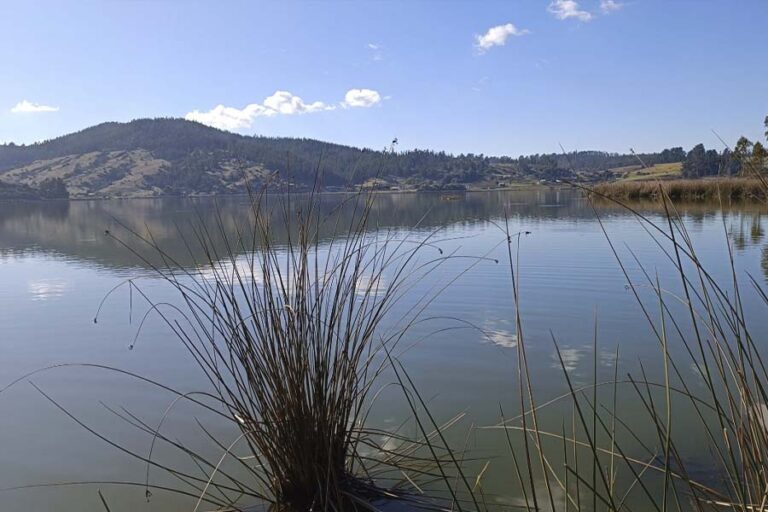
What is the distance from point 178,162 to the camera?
148375 mm

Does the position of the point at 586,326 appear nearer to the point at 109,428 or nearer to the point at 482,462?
the point at 482,462

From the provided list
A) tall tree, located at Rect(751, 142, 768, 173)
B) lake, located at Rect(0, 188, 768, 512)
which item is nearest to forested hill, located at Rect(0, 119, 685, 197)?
lake, located at Rect(0, 188, 768, 512)

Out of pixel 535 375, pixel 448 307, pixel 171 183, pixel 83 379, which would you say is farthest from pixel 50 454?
pixel 171 183

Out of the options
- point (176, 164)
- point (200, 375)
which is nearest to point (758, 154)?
point (200, 375)

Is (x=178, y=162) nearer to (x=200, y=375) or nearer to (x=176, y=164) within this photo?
(x=176, y=164)

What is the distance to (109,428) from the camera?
4.41 meters

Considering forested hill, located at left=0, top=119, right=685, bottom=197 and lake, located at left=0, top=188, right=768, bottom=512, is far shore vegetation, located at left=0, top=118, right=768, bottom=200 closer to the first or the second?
forested hill, located at left=0, top=119, right=685, bottom=197

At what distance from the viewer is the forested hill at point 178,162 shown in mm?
121062

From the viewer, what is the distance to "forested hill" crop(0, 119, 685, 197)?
397 ft

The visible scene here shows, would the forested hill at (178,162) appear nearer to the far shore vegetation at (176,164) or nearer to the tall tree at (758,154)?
the far shore vegetation at (176,164)

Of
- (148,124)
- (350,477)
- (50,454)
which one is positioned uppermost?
(148,124)

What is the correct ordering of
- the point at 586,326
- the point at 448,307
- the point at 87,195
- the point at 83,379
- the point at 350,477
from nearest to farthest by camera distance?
the point at 350,477
the point at 83,379
the point at 586,326
the point at 448,307
the point at 87,195

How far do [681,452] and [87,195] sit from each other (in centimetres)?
12518

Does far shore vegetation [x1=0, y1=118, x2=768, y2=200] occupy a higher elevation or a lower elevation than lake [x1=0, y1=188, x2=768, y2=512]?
higher
